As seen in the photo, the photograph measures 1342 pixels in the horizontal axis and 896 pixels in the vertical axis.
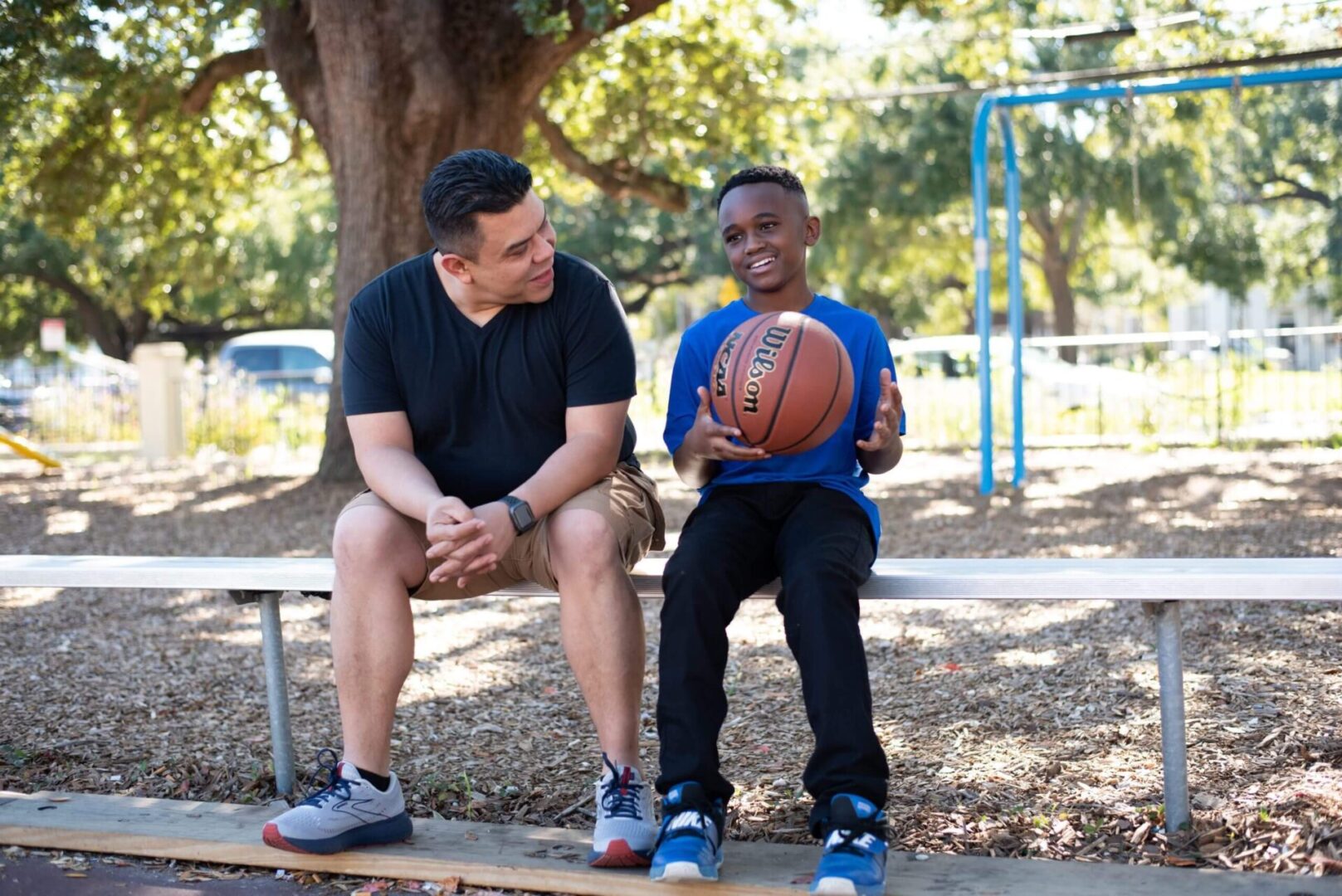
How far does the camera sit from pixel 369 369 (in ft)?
11.3

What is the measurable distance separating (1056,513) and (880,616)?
348 centimetres

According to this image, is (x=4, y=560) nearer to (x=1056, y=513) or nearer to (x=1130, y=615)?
(x=1130, y=615)

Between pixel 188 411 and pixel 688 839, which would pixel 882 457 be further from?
pixel 188 411

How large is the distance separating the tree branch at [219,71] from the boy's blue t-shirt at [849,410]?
33.5ft

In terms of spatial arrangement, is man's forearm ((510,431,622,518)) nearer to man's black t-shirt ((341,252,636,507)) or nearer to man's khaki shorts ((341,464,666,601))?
man's khaki shorts ((341,464,666,601))

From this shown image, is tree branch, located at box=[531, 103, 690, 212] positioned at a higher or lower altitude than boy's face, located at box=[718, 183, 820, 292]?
higher

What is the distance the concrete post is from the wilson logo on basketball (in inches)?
610

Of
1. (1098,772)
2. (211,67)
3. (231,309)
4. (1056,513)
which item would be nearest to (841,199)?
(211,67)

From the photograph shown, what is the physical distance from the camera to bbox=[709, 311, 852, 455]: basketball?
10.8 feet

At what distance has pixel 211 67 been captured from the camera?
12.7 meters

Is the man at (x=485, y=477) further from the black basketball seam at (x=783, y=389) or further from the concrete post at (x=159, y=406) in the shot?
the concrete post at (x=159, y=406)

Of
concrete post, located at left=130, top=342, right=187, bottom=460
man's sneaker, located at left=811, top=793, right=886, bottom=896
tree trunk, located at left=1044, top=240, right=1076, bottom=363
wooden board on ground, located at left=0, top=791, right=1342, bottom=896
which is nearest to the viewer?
man's sneaker, located at left=811, top=793, right=886, bottom=896

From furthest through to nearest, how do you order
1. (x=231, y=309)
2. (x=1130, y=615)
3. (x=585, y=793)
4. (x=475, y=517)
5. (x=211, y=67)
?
(x=231, y=309) < (x=211, y=67) < (x=1130, y=615) < (x=585, y=793) < (x=475, y=517)

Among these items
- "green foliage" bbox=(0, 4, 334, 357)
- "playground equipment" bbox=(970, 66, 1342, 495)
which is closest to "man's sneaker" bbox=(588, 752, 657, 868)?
"playground equipment" bbox=(970, 66, 1342, 495)
